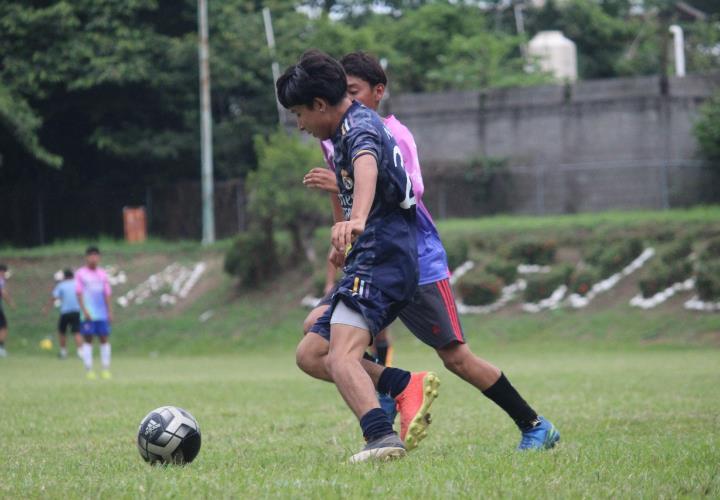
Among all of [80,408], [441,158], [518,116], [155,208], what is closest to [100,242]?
[155,208]

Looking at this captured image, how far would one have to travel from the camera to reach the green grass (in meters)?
5.41

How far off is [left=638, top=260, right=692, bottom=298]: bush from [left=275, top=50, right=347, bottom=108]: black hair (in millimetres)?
22361

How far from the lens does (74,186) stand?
4488cm

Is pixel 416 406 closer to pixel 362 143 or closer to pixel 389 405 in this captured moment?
pixel 389 405

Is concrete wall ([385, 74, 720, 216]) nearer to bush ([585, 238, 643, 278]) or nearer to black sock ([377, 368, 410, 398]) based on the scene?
bush ([585, 238, 643, 278])

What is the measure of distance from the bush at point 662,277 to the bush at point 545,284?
2072mm

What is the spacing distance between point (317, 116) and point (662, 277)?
22.5m

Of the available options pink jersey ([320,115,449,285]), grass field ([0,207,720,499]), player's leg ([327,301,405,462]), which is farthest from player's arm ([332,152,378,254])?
grass field ([0,207,720,499])

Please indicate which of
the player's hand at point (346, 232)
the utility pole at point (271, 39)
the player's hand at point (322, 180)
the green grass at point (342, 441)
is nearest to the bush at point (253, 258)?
the utility pole at point (271, 39)

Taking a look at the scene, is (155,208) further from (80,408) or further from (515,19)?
(80,408)

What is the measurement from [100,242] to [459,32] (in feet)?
56.3

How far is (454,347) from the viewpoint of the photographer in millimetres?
6902

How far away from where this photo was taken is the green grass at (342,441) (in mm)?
5414

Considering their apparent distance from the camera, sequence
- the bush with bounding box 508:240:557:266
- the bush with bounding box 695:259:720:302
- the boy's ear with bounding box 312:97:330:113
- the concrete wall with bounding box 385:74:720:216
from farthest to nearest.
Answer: the concrete wall with bounding box 385:74:720:216 < the bush with bounding box 508:240:557:266 < the bush with bounding box 695:259:720:302 < the boy's ear with bounding box 312:97:330:113
